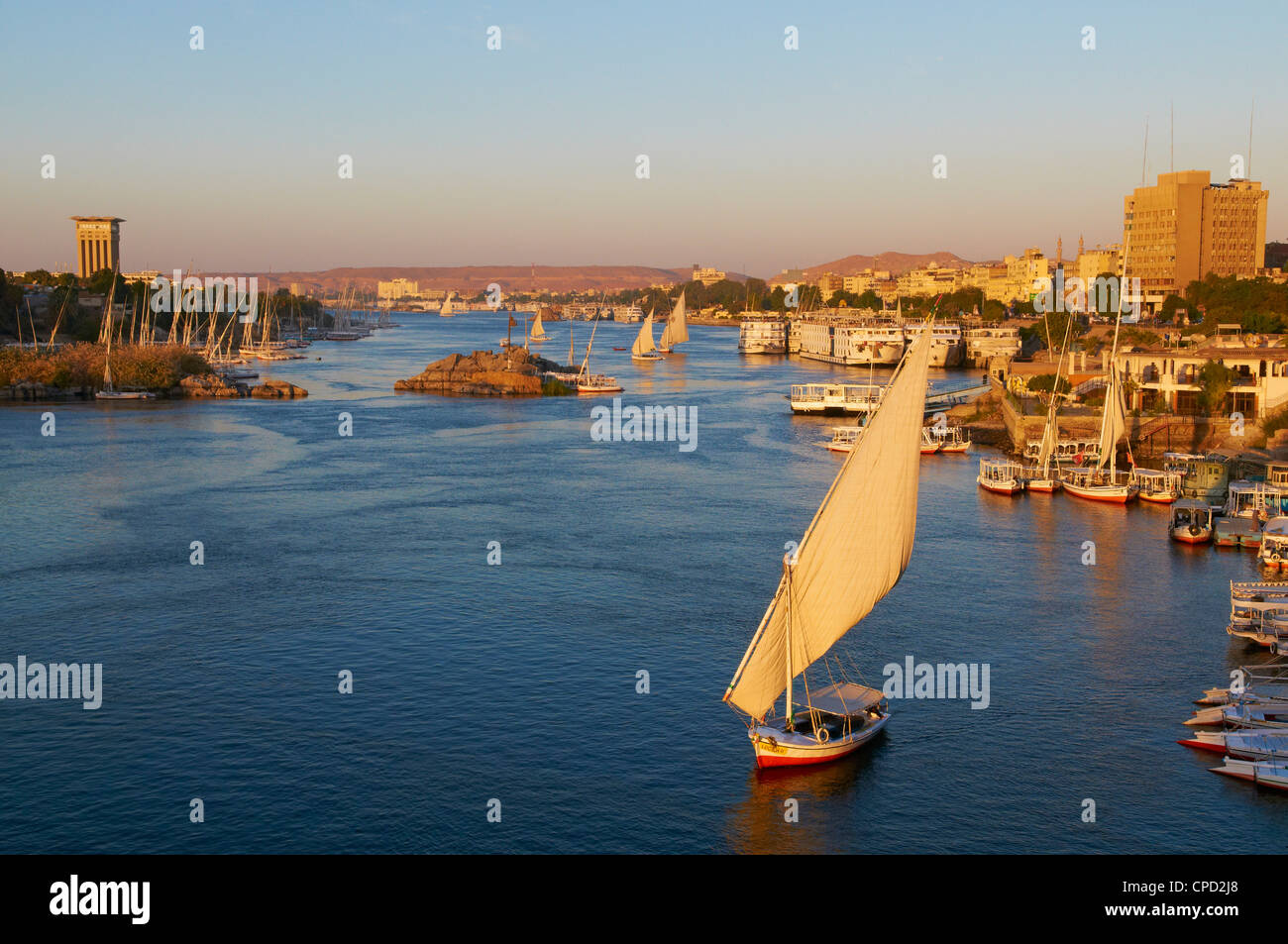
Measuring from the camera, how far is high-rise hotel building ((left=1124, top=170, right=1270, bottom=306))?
87.0 metres

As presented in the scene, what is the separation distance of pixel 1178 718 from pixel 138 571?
15.6m

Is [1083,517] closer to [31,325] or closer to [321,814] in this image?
[321,814]

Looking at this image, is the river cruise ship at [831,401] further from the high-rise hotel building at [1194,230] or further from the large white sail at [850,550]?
the high-rise hotel building at [1194,230]

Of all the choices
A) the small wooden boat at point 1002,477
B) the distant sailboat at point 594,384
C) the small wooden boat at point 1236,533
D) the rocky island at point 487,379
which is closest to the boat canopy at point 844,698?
the small wooden boat at point 1236,533

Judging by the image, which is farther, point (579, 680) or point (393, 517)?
point (393, 517)

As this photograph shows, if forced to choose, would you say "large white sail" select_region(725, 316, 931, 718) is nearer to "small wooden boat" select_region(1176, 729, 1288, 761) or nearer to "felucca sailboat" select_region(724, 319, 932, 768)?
"felucca sailboat" select_region(724, 319, 932, 768)

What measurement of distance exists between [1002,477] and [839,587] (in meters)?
16.7

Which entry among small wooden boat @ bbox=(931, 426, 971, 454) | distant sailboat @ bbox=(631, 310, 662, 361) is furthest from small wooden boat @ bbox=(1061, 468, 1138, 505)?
distant sailboat @ bbox=(631, 310, 662, 361)

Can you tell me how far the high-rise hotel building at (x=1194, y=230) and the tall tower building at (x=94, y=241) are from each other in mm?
89473

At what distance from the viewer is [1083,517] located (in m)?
25.2

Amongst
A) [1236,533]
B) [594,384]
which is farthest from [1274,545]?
[594,384]

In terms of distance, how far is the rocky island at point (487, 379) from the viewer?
52594 mm
